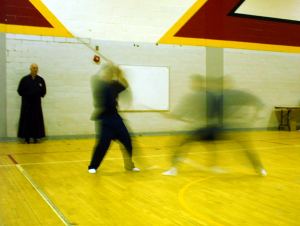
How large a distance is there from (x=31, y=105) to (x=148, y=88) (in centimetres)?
308

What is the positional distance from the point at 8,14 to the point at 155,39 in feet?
12.3

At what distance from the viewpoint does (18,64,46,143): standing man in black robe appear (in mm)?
9086

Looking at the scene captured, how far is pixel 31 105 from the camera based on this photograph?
30.1 ft

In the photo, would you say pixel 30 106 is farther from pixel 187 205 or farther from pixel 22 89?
pixel 187 205

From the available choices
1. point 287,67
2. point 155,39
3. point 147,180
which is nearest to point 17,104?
point 155,39

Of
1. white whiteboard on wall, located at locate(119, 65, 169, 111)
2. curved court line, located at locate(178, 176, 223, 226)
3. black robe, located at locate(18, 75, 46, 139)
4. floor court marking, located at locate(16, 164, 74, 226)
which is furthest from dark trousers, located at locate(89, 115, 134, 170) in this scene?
white whiteboard on wall, located at locate(119, 65, 169, 111)

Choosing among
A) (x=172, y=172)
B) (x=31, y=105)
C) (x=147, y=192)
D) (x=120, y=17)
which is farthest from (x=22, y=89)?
(x=147, y=192)

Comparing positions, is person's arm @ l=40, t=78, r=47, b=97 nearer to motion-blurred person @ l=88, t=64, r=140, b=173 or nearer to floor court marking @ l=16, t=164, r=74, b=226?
floor court marking @ l=16, t=164, r=74, b=226

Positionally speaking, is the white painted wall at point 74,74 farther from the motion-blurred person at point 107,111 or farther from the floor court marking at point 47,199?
the motion-blurred person at point 107,111

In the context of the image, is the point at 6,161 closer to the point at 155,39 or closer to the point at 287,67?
the point at 155,39

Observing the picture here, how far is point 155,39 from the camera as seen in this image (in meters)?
10.6

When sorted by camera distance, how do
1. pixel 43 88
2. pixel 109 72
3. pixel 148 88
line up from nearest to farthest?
pixel 109 72, pixel 43 88, pixel 148 88

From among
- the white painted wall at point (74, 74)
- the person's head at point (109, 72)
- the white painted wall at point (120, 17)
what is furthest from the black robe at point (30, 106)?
the person's head at point (109, 72)

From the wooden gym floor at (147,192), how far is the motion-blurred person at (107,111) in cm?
39
